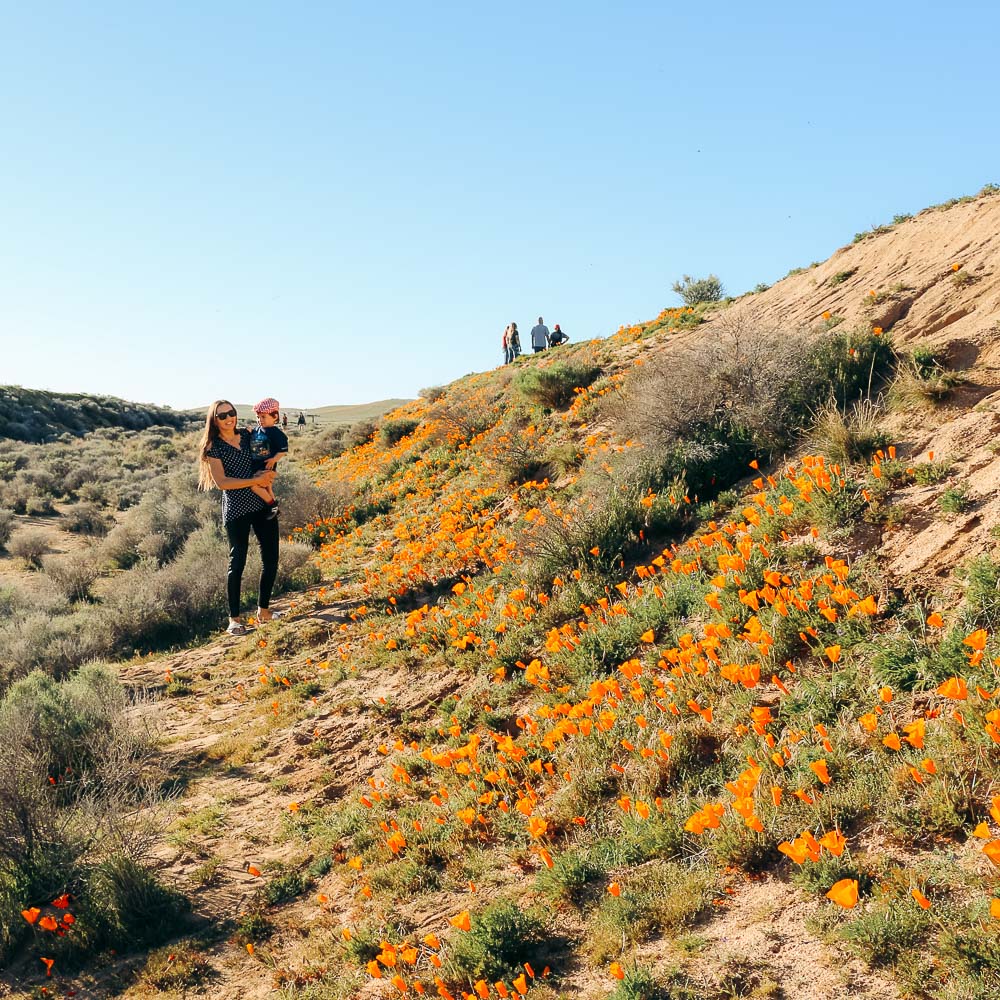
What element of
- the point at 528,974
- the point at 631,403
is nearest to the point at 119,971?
the point at 528,974

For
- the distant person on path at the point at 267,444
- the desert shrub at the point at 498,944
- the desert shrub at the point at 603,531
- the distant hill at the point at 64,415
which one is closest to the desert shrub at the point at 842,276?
the desert shrub at the point at 603,531

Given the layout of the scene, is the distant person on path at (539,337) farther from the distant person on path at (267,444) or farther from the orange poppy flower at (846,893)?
the orange poppy flower at (846,893)

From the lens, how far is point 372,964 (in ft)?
9.08

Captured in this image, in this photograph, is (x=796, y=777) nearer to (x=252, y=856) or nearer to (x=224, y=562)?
(x=252, y=856)

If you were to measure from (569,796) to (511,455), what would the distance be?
653 centimetres

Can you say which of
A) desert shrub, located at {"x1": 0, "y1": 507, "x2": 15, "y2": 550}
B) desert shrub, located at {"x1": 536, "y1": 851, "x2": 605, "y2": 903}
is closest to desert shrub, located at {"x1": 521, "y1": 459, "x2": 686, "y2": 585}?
desert shrub, located at {"x1": 536, "y1": 851, "x2": 605, "y2": 903}

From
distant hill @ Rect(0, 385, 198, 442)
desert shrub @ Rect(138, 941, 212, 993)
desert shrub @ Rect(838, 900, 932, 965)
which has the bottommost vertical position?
desert shrub @ Rect(138, 941, 212, 993)

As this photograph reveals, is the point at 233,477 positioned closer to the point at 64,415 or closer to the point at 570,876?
the point at 570,876

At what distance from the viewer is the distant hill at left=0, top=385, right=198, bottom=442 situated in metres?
34.2

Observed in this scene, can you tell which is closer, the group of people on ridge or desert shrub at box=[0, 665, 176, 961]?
desert shrub at box=[0, 665, 176, 961]

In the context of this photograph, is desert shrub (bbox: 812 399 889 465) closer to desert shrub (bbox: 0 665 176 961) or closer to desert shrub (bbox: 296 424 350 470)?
desert shrub (bbox: 0 665 176 961)

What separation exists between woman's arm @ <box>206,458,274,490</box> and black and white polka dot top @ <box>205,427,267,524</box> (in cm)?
5

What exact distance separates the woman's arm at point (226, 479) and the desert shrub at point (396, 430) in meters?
10.6

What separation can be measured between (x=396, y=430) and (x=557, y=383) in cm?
716
